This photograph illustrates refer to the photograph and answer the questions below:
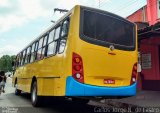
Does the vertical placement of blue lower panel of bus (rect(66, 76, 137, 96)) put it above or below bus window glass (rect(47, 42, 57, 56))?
below

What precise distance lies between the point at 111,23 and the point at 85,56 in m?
1.47

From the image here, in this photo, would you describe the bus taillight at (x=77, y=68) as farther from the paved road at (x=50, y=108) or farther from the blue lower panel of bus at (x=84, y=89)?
the paved road at (x=50, y=108)

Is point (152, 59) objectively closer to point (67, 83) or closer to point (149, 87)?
point (149, 87)

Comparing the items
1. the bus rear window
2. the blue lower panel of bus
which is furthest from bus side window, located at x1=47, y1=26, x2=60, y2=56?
the blue lower panel of bus

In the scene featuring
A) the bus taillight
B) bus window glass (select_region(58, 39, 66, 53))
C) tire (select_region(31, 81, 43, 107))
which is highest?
bus window glass (select_region(58, 39, 66, 53))

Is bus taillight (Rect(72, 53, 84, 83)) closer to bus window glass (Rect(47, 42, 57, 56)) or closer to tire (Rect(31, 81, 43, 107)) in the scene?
bus window glass (Rect(47, 42, 57, 56))

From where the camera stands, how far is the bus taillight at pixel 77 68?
8.86m

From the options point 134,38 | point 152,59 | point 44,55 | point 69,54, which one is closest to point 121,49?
point 134,38

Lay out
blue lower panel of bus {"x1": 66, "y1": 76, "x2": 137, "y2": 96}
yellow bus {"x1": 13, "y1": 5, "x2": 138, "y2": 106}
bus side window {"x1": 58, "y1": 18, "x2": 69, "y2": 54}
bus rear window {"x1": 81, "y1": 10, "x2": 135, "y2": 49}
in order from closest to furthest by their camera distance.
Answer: blue lower panel of bus {"x1": 66, "y1": 76, "x2": 137, "y2": 96}
yellow bus {"x1": 13, "y1": 5, "x2": 138, "y2": 106}
bus rear window {"x1": 81, "y1": 10, "x2": 135, "y2": 49}
bus side window {"x1": 58, "y1": 18, "x2": 69, "y2": 54}

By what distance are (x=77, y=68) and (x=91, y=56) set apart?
1.86 feet

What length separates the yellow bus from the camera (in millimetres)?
8930

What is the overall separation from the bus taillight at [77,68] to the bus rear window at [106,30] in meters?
0.63

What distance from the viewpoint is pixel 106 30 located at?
31.4 feet


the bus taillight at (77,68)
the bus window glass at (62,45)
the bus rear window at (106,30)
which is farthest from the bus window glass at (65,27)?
the bus taillight at (77,68)
